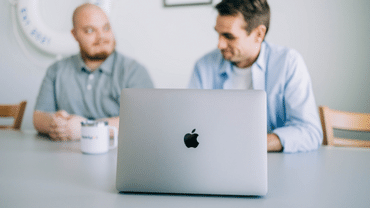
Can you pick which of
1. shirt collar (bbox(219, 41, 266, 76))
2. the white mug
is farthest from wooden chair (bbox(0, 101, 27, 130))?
shirt collar (bbox(219, 41, 266, 76))

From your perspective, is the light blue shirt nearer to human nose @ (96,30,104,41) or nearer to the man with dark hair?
the man with dark hair

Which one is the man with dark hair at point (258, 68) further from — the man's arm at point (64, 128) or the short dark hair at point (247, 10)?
→ the man's arm at point (64, 128)

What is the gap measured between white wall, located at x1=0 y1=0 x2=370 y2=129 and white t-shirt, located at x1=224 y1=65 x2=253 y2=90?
21.4 inches

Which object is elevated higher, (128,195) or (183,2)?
(183,2)

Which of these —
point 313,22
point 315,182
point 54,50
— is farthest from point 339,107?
point 54,50

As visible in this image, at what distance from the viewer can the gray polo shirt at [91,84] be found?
52.7 inches

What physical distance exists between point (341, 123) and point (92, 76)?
50.1 inches

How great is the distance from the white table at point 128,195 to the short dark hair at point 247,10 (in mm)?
702

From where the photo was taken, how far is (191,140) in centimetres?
38

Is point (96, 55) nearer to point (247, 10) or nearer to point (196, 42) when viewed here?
point (196, 42)

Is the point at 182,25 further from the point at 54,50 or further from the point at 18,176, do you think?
the point at 18,176

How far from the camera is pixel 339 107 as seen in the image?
1.54 metres

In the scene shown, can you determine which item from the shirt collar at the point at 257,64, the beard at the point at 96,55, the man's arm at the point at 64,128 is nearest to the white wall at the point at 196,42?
the beard at the point at 96,55

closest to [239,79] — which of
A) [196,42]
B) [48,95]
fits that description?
[196,42]
